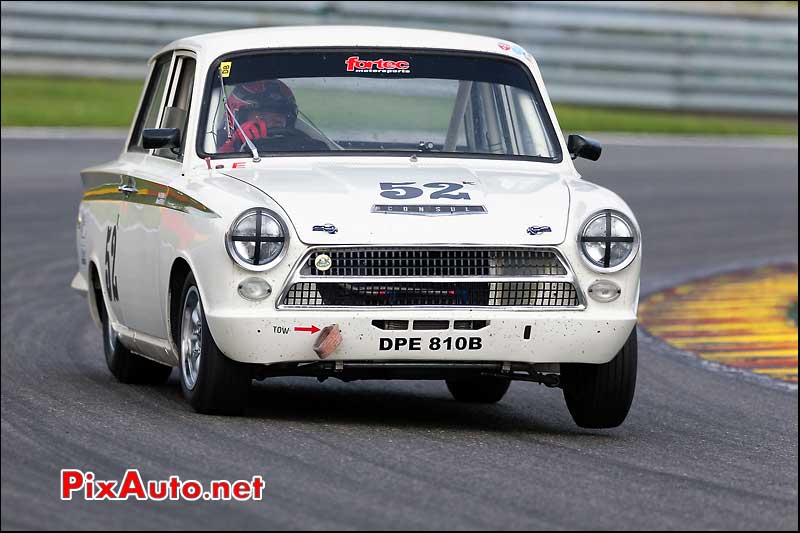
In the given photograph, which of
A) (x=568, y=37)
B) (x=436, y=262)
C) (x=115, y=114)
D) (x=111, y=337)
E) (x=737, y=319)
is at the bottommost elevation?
(x=737, y=319)

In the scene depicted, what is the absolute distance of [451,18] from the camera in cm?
2200

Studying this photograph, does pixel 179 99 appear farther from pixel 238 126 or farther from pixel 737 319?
pixel 737 319

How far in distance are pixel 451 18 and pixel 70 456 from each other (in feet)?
54.9

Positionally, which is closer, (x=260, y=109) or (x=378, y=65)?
(x=260, y=109)

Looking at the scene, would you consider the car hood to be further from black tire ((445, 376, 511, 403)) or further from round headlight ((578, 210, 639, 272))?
black tire ((445, 376, 511, 403))

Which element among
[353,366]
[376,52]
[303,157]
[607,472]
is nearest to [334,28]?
[376,52]

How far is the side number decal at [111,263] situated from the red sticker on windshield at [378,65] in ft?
4.36

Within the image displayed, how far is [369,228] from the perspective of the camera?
6.55m

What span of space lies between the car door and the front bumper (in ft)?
2.84

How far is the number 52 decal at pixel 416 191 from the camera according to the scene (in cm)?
673

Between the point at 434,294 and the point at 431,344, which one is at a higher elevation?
the point at 434,294

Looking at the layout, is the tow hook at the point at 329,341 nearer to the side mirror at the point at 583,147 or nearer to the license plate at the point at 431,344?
the license plate at the point at 431,344

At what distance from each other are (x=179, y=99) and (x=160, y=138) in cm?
66

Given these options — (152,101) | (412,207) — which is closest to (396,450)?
(412,207)
